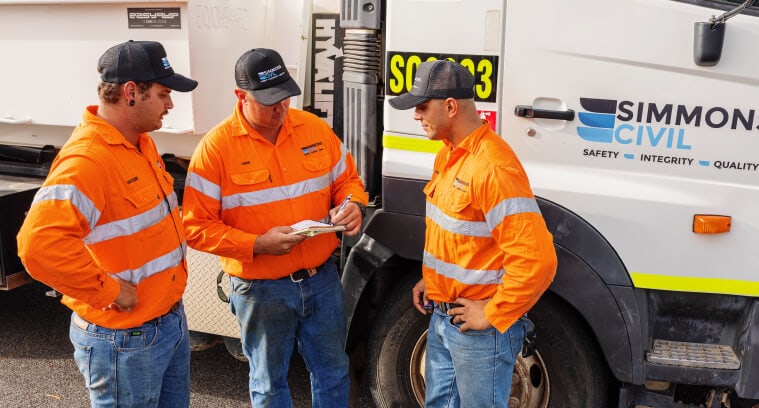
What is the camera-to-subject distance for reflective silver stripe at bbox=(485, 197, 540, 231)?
214 cm

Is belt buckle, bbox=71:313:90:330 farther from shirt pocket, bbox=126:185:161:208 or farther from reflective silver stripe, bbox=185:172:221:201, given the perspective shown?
reflective silver stripe, bbox=185:172:221:201

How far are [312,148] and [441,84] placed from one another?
0.69m

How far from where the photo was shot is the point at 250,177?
2.65 metres

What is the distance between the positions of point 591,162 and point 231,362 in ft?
7.82

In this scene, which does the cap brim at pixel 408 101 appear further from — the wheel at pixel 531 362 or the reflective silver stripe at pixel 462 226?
the wheel at pixel 531 362

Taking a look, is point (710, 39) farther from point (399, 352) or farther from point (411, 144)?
point (399, 352)

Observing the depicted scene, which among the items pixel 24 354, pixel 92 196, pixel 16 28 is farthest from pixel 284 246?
pixel 24 354

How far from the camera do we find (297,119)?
279 cm

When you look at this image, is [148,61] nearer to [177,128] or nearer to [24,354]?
[177,128]

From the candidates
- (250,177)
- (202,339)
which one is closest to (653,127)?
(250,177)

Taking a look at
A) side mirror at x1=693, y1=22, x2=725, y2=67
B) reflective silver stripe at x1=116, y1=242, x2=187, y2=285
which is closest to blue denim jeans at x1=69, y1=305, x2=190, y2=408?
reflective silver stripe at x1=116, y1=242, x2=187, y2=285

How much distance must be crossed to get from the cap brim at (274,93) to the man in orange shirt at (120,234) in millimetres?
262

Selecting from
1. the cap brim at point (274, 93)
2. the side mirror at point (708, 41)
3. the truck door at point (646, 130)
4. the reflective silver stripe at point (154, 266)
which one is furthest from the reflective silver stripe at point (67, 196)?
the side mirror at point (708, 41)

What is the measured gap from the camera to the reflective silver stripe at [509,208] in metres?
2.14
